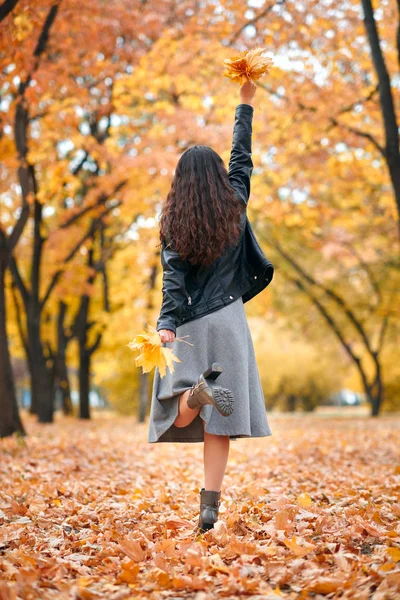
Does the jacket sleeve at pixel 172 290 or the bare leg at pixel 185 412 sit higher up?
the jacket sleeve at pixel 172 290

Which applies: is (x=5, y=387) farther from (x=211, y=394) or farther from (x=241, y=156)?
(x=211, y=394)

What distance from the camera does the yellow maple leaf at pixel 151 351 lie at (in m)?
3.34

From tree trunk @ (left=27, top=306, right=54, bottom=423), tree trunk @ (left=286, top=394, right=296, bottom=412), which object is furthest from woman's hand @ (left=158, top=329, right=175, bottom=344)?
tree trunk @ (left=286, top=394, right=296, bottom=412)

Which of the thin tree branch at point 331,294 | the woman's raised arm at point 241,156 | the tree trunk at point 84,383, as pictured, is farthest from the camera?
the thin tree branch at point 331,294

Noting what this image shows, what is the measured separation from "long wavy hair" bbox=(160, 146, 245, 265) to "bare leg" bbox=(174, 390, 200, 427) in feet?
2.40

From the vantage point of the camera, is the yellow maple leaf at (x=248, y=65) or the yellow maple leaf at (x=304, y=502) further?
the yellow maple leaf at (x=304, y=502)

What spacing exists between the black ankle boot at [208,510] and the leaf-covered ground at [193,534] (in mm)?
73

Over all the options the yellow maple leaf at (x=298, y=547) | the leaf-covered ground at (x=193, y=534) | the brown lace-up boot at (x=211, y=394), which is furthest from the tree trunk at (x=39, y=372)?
the yellow maple leaf at (x=298, y=547)

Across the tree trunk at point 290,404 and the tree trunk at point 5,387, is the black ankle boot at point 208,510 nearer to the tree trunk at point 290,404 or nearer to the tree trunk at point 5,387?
the tree trunk at point 5,387

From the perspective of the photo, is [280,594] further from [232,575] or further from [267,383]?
[267,383]

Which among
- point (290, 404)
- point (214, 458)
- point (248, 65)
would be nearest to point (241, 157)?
point (248, 65)

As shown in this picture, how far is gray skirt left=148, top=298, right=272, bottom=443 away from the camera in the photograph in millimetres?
3451

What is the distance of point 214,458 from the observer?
11.6 ft

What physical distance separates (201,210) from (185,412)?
109 cm
